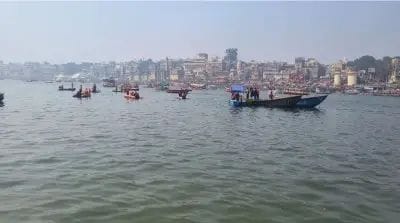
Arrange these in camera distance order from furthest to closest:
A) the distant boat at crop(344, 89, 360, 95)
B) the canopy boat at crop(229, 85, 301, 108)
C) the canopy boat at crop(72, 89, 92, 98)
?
1. the distant boat at crop(344, 89, 360, 95)
2. the canopy boat at crop(72, 89, 92, 98)
3. the canopy boat at crop(229, 85, 301, 108)

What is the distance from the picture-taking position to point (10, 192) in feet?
40.8

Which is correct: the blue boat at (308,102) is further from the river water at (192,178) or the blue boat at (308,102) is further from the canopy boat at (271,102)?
the river water at (192,178)

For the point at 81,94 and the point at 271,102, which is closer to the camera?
the point at 271,102

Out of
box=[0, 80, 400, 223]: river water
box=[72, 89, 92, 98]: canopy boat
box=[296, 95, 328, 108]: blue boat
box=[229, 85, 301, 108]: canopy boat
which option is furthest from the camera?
box=[72, 89, 92, 98]: canopy boat

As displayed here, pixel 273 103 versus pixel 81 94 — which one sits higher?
pixel 81 94

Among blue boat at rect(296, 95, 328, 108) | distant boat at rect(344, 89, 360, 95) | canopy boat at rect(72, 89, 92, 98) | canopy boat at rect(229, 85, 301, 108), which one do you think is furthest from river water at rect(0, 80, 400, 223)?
distant boat at rect(344, 89, 360, 95)

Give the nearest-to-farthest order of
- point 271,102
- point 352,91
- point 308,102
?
point 271,102 → point 308,102 → point 352,91

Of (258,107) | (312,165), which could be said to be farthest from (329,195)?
(258,107)

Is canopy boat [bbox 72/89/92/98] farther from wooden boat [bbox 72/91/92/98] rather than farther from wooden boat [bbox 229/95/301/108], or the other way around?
wooden boat [bbox 229/95/301/108]

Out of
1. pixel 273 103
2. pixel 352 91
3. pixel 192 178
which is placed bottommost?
pixel 352 91

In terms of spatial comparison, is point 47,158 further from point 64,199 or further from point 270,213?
point 270,213

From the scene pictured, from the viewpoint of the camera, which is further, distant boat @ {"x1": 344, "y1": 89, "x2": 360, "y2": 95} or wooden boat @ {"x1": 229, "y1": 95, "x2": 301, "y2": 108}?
distant boat @ {"x1": 344, "y1": 89, "x2": 360, "y2": 95}

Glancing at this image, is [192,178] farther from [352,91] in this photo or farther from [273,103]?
[352,91]

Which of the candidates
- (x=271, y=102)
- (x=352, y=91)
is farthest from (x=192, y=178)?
(x=352, y=91)
